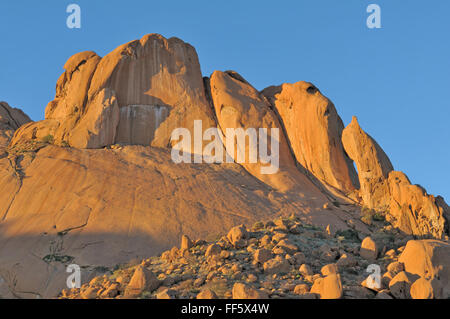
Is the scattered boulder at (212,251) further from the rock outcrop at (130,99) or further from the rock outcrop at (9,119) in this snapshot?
the rock outcrop at (9,119)

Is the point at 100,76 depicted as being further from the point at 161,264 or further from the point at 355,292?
the point at 355,292

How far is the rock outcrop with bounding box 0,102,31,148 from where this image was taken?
33984 mm

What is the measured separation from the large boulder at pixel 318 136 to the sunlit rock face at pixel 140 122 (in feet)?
23.8

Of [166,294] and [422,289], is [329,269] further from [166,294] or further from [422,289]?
[166,294]

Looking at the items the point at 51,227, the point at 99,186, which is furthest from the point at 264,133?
the point at 51,227

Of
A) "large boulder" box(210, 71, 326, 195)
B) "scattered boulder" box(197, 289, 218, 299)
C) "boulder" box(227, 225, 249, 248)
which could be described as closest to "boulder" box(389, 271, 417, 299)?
"scattered boulder" box(197, 289, 218, 299)

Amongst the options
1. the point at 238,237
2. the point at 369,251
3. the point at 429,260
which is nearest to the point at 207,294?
the point at 238,237

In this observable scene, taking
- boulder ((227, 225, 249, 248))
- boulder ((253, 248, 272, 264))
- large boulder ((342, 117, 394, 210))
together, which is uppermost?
large boulder ((342, 117, 394, 210))

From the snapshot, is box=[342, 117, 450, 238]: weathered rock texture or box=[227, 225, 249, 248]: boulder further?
box=[342, 117, 450, 238]: weathered rock texture

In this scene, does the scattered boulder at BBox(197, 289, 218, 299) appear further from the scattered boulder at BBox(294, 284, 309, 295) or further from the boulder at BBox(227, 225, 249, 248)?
the boulder at BBox(227, 225, 249, 248)

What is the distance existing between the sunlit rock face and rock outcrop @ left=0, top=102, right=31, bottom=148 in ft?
33.7

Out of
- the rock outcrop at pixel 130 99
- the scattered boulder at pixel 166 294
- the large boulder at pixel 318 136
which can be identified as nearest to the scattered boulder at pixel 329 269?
the scattered boulder at pixel 166 294

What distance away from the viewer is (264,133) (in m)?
27.6

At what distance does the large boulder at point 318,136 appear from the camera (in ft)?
87.8
